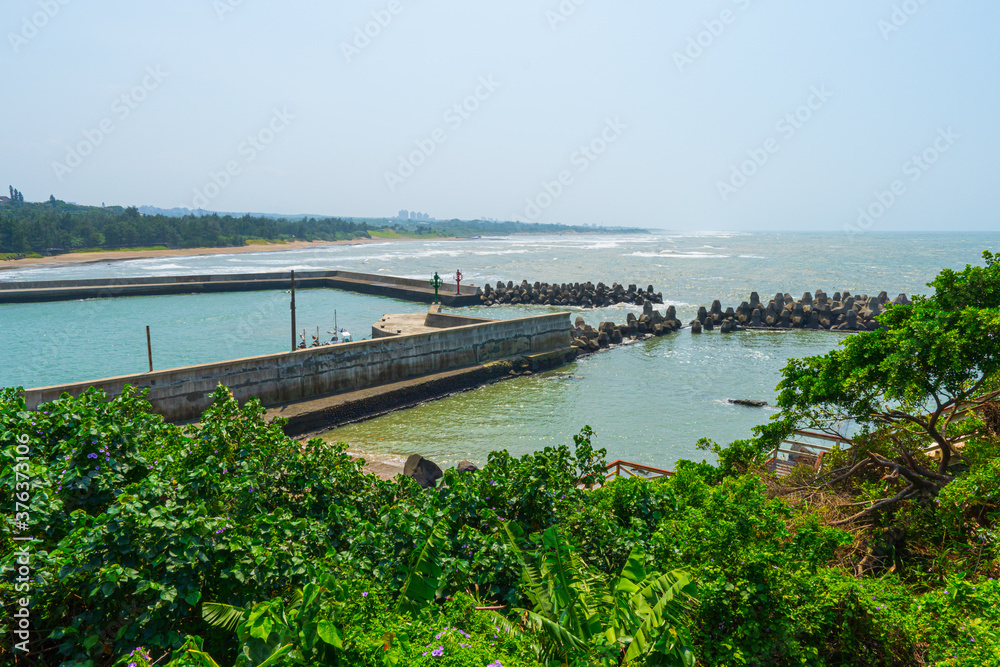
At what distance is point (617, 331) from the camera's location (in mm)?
32969

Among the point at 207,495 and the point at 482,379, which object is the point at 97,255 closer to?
the point at 482,379

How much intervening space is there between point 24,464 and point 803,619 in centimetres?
648

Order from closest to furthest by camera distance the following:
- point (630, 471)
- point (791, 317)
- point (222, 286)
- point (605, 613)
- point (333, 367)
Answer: point (605, 613) < point (630, 471) < point (333, 367) < point (791, 317) < point (222, 286)

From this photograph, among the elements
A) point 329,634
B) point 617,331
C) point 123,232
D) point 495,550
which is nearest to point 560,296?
point 617,331

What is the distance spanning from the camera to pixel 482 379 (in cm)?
2412

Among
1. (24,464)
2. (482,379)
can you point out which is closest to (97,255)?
(482,379)

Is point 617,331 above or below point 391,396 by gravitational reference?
above

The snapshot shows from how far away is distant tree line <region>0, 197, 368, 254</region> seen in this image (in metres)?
84.2

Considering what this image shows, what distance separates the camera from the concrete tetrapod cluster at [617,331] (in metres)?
30.7

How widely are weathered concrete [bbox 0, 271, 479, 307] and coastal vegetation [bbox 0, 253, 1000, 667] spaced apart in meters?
38.7

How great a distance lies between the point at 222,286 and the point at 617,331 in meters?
35.7

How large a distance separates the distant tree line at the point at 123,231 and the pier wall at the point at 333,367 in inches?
3378

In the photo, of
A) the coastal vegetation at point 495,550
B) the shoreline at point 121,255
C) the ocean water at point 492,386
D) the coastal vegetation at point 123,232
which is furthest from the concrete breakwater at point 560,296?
the coastal vegetation at point 123,232

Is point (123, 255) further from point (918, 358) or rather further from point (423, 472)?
point (918, 358)
